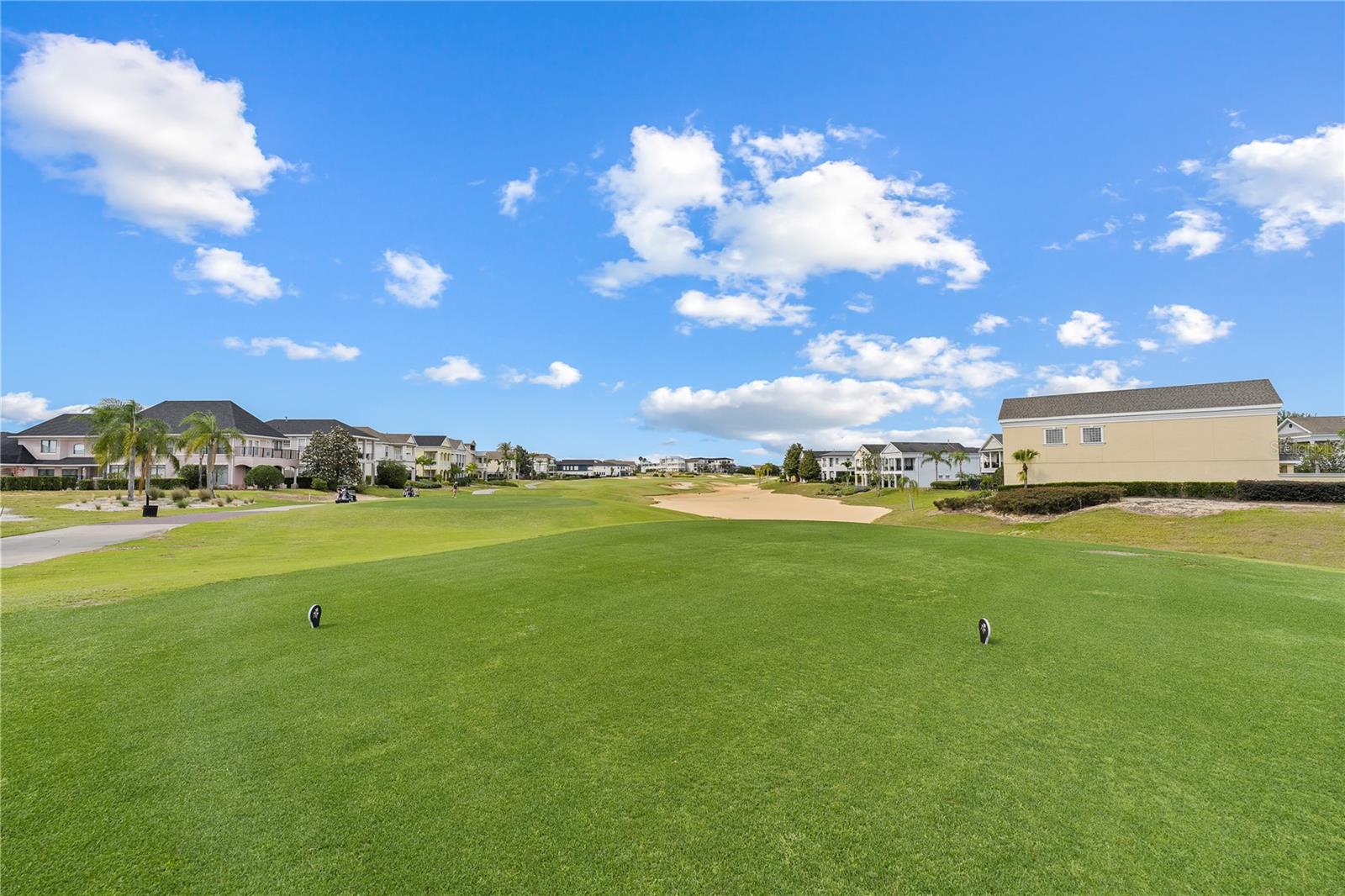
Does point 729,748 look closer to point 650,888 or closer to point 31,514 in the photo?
point 650,888

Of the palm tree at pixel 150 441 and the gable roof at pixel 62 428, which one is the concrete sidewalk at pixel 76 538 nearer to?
the palm tree at pixel 150 441

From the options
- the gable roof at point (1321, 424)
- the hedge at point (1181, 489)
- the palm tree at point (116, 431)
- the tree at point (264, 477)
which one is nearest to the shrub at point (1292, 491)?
the hedge at point (1181, 489)

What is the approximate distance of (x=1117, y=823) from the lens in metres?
4.25

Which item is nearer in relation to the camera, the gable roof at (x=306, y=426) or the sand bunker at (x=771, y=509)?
the sand bunker at (x=771, y=509)

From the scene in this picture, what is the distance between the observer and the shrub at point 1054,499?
102 feet

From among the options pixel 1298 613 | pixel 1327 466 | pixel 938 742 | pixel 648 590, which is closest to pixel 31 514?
pixel 648 590

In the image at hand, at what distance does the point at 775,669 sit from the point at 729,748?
2.13 meters

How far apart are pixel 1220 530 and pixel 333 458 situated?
249 ft

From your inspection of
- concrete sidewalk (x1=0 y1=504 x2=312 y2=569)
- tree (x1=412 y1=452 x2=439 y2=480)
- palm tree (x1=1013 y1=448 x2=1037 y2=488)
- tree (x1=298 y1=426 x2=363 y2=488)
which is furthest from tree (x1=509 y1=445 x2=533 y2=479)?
palm tree (x1=1013 y1=448 x2=1037 y2=488)

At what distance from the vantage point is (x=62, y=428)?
6384 cm

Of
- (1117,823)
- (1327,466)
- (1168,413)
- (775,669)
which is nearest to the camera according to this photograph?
(1117,823)

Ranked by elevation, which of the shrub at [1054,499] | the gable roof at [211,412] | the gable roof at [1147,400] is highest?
the gable roof at [211,412]

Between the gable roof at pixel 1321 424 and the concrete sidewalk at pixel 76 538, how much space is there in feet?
367

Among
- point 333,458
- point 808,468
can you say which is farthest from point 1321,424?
point 333,458
